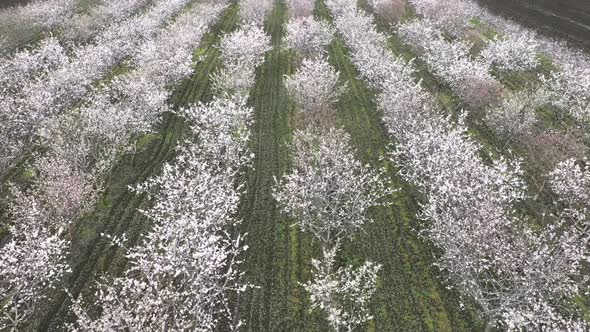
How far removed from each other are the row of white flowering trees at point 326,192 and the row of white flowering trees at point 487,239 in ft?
12.3

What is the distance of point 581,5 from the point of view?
83812mm

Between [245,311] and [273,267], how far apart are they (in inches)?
142

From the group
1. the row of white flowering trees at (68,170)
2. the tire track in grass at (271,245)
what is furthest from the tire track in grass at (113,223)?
the tire track in grass at (271,245)

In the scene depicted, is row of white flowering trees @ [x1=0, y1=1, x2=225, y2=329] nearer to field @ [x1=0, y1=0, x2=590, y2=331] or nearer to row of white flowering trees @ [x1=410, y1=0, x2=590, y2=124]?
field @ [x1=0, y1=0, x2=590, y2=331]

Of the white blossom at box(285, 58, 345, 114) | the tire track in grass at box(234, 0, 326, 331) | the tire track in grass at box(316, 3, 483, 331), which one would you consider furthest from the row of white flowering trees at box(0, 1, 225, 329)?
the tire track in grass at box(316, 3, 483, 331)

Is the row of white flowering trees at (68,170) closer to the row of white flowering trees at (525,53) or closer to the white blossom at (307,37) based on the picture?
the white blossom at (307,37)

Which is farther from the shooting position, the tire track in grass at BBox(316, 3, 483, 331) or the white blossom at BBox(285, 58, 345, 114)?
the white blossom at BBox(285, 58, 345, 114)

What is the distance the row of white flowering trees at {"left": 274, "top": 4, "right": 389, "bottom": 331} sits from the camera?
22281 mm

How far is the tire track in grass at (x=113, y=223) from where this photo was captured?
2419 cm

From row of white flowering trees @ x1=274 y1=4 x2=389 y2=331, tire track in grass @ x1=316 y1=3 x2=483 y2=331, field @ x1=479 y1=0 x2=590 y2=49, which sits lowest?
field @ x1=479 y1=0 x2=590 y2=49

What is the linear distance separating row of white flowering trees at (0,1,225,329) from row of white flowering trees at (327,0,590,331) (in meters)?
19.7

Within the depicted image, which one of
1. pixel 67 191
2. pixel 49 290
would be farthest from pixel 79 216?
pixel 49 290

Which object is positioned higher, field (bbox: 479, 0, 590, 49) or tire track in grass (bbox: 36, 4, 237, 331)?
tire track in grass (bbox: 36, 4, 237, 331)

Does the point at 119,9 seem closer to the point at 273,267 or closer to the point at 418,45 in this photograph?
the point at 418,45
